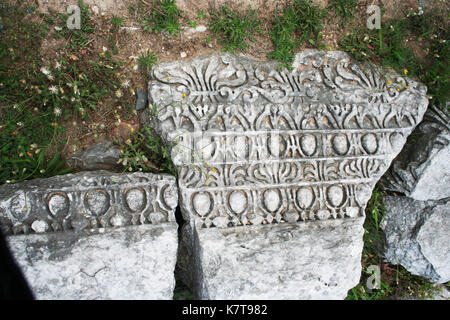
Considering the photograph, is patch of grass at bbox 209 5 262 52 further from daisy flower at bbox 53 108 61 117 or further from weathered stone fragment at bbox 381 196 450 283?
weathered stone fragment at bbox 381 196 450 283

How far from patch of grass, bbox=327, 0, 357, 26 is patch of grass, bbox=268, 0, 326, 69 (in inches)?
4.8

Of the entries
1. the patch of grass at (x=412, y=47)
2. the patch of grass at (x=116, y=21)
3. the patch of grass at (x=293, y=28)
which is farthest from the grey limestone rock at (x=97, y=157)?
the patch of grass at (x=412, y=47)

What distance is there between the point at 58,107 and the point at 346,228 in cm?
238

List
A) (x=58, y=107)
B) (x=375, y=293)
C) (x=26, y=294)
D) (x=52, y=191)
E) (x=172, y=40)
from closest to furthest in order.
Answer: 1. (x=26, y=294)
2. (x=52, y=191)
3. (x=58, y=107)
4. (x=172, y=40)
5. (x=375, y=293)

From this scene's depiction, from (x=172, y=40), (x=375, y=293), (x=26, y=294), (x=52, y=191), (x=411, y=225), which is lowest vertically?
(x=375, y=293)

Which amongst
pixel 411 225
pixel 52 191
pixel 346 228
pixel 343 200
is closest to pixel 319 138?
pixel 343 200

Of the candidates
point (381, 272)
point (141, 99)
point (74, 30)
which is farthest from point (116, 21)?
point (381, 272)

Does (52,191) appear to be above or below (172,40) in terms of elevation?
below

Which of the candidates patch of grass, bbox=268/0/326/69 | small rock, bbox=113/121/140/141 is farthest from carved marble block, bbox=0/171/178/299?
patch of grass, bbox=268/0/326/69

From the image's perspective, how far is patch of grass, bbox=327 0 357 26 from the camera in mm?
2873

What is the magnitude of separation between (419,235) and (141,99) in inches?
106

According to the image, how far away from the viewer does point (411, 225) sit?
3074 millimetres

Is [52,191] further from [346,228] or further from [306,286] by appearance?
[346,228]

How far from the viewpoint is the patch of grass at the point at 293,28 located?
108 inches
